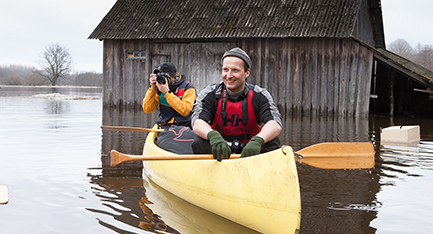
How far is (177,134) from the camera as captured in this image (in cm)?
679

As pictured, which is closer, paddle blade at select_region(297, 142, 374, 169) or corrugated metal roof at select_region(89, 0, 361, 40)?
paddle blade at select_region(297, 142, 374, 169)

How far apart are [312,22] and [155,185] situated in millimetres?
12516

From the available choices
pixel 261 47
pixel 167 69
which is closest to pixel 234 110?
pixel 167 69

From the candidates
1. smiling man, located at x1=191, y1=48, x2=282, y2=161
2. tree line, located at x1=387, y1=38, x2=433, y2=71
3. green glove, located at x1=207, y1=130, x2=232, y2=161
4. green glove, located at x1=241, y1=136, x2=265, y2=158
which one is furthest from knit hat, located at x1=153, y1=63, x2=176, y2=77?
tree line, located at x1=387, y1=38, x2=433, y2=71

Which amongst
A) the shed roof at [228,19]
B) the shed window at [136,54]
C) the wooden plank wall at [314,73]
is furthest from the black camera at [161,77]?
the shed window at [136,54]

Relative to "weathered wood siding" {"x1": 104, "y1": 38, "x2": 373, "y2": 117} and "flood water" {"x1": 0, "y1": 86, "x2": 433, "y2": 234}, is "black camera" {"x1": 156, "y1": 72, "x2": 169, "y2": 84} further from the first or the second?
"weathered wood siding" {"x1": 104, "y1": 38, "x2": 373, "y2": 117}

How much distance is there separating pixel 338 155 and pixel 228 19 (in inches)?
579

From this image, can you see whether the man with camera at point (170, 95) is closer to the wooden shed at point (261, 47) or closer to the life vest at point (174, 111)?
the life vest at point (174, 111)

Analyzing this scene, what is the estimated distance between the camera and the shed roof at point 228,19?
17578 mm

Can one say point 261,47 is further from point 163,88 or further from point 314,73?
point 163,88

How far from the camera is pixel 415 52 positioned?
106062mm

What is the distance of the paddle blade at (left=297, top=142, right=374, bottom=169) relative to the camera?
485 centimetres

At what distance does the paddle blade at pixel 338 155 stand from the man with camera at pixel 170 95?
249 cm

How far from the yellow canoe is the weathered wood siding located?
12.2 meters
